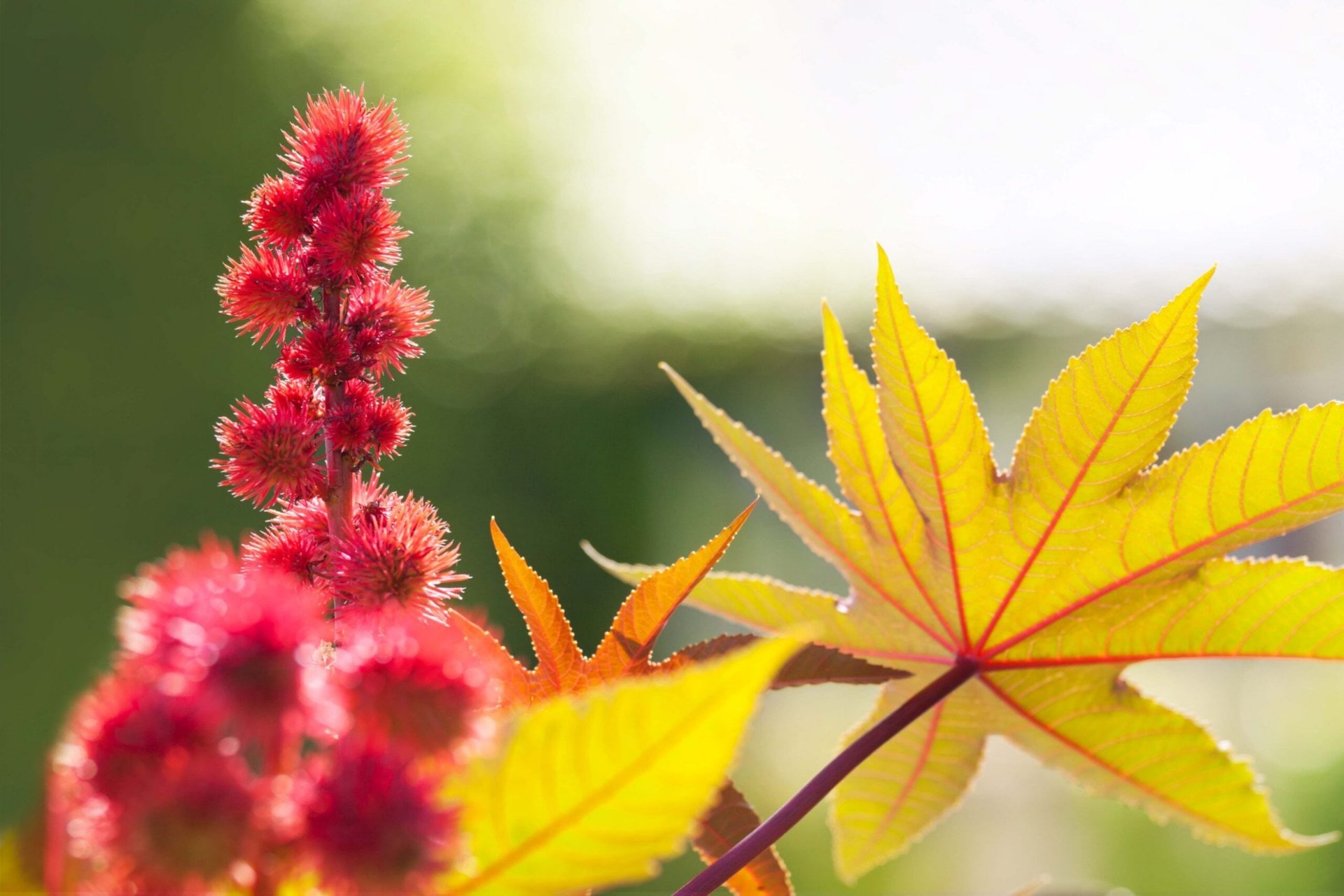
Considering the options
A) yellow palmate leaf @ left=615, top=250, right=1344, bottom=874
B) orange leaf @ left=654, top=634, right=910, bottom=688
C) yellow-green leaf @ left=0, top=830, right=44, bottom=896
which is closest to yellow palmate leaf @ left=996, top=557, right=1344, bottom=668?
yellow palmate leaf @ left=615, top=250, right=1344, bottom=874

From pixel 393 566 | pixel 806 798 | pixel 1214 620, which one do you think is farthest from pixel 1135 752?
pixel 393 566

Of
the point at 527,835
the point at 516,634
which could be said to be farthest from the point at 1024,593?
Result: the point at 516,634

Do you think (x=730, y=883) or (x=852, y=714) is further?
(x=852, y=714)

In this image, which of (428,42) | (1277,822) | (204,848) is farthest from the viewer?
(428,42)

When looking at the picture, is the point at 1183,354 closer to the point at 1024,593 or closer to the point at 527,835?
the point at 1024,593

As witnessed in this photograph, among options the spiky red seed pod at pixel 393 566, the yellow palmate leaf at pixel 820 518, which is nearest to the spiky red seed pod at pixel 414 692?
the spiky red seed pod at pixel 393 566

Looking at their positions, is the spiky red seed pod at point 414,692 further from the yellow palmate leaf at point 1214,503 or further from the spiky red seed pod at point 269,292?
the yellow palmate leaf at point 1214,503

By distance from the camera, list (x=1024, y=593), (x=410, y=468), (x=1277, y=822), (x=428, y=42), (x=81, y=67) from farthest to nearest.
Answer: (x=428, y=42) → (x=81, y=67) → (x=410, y=468) → (x=1024, y=593) → (x=1277, y=822)
